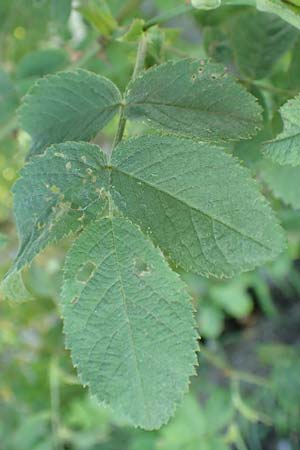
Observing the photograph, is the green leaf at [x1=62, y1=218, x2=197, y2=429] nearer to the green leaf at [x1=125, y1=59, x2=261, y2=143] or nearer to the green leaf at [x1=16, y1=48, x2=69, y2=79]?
the green leaf at [x1=125, y1=59, x2=261, y2=143]

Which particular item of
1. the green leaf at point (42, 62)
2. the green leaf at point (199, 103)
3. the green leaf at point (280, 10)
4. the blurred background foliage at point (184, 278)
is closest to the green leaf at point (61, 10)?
the blurred background foliage at point (184, 278)

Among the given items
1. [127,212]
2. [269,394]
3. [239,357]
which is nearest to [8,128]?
[127,212]

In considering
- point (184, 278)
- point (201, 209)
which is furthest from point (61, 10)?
point (184, 278)

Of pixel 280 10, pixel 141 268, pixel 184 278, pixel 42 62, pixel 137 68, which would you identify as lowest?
pixel 184 278

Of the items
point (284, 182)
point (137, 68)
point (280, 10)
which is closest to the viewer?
point (280, 10)

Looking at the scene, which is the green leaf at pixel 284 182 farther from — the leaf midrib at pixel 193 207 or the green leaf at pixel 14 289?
the green leaf at pixel 14 289

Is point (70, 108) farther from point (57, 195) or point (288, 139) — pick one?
point (288, 139)

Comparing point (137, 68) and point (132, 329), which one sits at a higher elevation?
point (137, 68)
